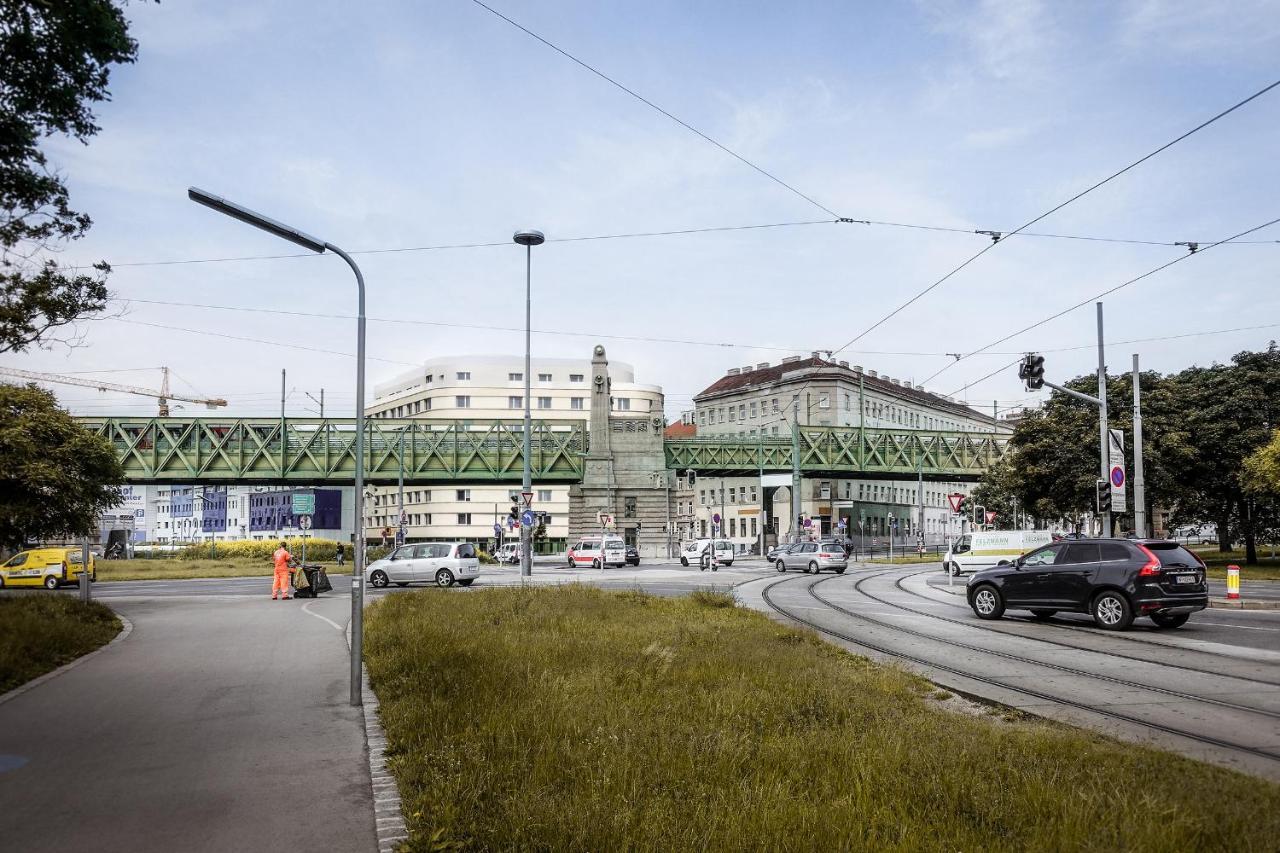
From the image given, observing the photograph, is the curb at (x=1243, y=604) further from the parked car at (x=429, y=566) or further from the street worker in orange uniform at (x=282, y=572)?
the street worker in orange uniform at (x=282, y=572)

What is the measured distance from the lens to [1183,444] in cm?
4294

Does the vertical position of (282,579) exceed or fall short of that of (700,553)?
it exceeds it

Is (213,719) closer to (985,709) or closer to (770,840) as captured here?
(770,840)

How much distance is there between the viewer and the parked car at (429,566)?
33.6 meters

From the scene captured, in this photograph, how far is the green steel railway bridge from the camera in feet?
182

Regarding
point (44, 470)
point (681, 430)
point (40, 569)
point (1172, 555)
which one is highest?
point (681, 430)

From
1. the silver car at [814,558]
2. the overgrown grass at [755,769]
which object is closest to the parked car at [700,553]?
the silver car at [814,558]

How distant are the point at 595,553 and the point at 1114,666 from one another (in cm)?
4116

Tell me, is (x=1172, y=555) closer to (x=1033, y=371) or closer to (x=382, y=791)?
(x=1033, y=371)

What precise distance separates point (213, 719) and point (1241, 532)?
159ft

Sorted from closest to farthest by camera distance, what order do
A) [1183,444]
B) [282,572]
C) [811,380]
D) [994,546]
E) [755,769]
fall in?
[755,769]
[282,572]
[994,546]
[1183,444]
[811,380]

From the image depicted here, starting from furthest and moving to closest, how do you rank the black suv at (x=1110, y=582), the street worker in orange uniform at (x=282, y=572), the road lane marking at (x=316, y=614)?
the street worker in orange uniform at (x=282, y=572) → the road lane marking at (x=316, y=614) → the black suv at (x=1110, y=582)

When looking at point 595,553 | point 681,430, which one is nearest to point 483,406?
point 681,430

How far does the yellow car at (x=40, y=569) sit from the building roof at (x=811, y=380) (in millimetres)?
69325
